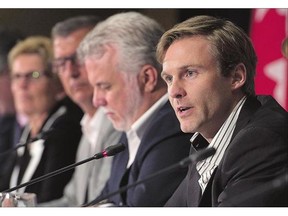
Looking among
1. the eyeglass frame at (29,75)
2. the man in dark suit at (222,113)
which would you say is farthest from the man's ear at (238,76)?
the eyeglass frame at (29,75)

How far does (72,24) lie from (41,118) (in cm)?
51

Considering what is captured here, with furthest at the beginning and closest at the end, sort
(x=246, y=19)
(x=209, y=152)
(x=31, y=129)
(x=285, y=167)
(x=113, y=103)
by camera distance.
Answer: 1. (x=31, y=129)
2. (x=113, y=103)
3. (x=246, y=19)
4. (x=285, y=167)
5. (x=209, y=152)

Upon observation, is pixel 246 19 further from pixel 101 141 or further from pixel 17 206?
pixel 17 206

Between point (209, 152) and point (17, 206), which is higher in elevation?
point (209, 152)

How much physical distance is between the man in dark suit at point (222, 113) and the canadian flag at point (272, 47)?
0.21 meters

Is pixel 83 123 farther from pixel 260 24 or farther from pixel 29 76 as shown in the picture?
pixel 260 24

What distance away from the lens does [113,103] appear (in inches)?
146

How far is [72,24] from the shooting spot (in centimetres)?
378

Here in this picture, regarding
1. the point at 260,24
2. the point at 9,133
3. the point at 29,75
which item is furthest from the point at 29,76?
the point at 260,24

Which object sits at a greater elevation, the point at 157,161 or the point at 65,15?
the point at 65,15

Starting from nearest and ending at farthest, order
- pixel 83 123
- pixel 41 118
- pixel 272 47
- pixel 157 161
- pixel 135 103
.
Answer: pixel 157 161 → pixel 272 47 → pixel 135 103 → pixel 83 123 → pixel 41 118

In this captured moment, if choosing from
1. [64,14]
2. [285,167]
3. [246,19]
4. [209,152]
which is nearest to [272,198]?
[285,167]

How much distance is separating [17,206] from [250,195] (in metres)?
0.96

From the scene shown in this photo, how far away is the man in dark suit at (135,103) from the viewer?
3.42 meters
